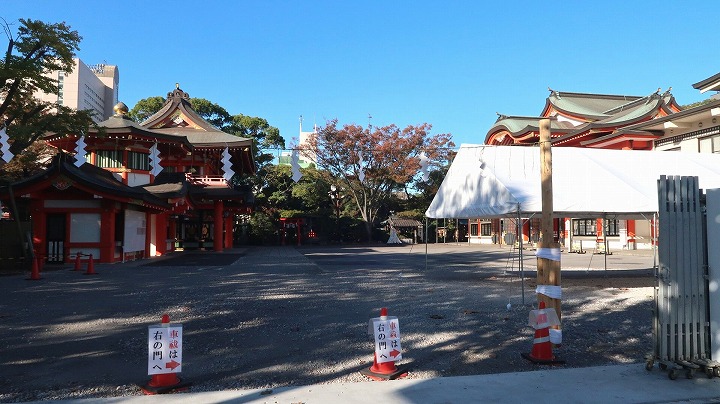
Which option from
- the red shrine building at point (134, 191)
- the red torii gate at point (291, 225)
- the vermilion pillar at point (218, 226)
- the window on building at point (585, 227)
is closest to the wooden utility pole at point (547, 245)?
the red shrine building at point (134, 191)

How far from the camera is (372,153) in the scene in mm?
43719

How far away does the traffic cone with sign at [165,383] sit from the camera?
5.05 meters

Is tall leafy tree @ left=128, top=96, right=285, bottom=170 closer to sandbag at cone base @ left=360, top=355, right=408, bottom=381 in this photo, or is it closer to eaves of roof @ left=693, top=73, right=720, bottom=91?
eaves of roof @ left=693, top=73, right=720, bottom=91

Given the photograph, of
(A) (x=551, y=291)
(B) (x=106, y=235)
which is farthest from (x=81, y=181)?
(A) (x=551, y=291)

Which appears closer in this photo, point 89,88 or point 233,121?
point 233,121

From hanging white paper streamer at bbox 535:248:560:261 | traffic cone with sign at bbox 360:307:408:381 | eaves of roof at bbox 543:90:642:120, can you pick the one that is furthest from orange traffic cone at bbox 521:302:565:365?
eaves of roof at bbox 543:90:642:120

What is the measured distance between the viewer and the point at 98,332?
7781 millimetres

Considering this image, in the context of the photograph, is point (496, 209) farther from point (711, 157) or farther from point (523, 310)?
point (711, 157)

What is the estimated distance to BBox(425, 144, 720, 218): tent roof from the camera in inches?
477

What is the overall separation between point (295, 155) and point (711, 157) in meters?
13.4

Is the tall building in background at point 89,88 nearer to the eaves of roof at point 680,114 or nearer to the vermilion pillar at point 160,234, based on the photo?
the vermilion pillar at point 160,234

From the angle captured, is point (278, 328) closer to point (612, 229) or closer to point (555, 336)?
point (555, 336)

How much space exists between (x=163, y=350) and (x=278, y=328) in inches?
125

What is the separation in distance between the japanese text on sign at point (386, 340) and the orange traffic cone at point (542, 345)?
175cm
